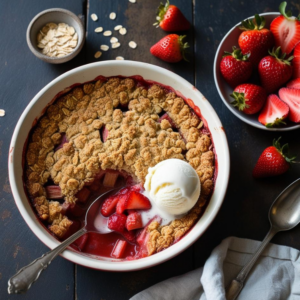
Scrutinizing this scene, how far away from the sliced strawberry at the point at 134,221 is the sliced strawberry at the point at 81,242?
18 centimetres

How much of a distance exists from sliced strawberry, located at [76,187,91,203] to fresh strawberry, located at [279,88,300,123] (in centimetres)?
94

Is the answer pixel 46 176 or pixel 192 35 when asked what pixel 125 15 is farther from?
pixel 46 176

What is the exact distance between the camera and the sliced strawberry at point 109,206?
175cm

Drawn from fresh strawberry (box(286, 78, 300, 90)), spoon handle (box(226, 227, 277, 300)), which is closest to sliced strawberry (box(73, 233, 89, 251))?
spoon handle (box(226, 227, 277, 300))

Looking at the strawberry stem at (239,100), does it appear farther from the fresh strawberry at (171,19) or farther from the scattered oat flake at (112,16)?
the scattered oat flake at (112,16)

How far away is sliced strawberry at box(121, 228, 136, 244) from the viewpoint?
170cm

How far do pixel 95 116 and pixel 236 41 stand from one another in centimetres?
74

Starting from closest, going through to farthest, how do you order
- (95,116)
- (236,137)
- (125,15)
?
(95,116)
(236,137)
(125,15)

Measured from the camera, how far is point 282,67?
71.4 inches

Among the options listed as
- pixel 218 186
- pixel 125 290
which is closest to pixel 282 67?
pixel 218 186

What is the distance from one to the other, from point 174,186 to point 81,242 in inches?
17.8

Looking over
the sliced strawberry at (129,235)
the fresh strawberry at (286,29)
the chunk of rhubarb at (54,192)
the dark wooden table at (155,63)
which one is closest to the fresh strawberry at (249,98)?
the dark wooden table at (155,63)

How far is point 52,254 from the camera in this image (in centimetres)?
153

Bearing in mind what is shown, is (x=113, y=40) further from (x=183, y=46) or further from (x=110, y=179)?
(x=110, y=179)
